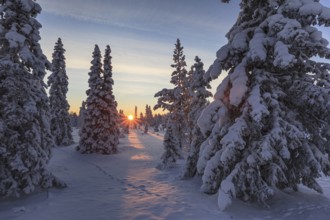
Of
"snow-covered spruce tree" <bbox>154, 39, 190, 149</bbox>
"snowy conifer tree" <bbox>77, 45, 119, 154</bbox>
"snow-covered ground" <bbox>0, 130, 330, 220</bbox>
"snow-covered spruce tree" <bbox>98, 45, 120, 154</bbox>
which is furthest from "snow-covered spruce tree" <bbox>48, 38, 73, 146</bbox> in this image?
"snow-covered ground" <bbox>0, 130, 330, 220</bbox>

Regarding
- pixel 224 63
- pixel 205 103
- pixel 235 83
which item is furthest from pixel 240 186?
pixel 205 103

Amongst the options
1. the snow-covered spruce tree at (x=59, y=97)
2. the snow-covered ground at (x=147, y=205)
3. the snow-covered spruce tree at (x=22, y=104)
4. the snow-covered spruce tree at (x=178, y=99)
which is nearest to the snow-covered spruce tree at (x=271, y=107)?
the snow-covered ground at (x=147, y=205)

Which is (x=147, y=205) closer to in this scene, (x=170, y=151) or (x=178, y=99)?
(x=170, y=151)

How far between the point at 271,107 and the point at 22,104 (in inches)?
382

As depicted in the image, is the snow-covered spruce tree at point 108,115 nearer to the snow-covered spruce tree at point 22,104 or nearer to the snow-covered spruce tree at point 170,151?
the snow-covered spruce tree at point 170,151

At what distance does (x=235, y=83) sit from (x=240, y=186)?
12.0ft

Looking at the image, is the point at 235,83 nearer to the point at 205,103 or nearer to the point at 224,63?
the point at 224,63

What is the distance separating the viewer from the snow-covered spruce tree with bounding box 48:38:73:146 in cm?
4199

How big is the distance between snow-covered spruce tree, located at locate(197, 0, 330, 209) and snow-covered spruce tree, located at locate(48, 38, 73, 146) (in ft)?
111

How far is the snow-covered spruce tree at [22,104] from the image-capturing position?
11875 mm

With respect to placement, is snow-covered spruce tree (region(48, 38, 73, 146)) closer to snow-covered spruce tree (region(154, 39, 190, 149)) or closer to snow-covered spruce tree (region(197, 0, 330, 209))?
snow-covered spruce tree (region(154, 39, 190, 149))

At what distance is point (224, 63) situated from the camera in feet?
41.2

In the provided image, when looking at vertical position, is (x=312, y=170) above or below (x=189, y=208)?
above

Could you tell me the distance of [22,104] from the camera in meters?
12.6
